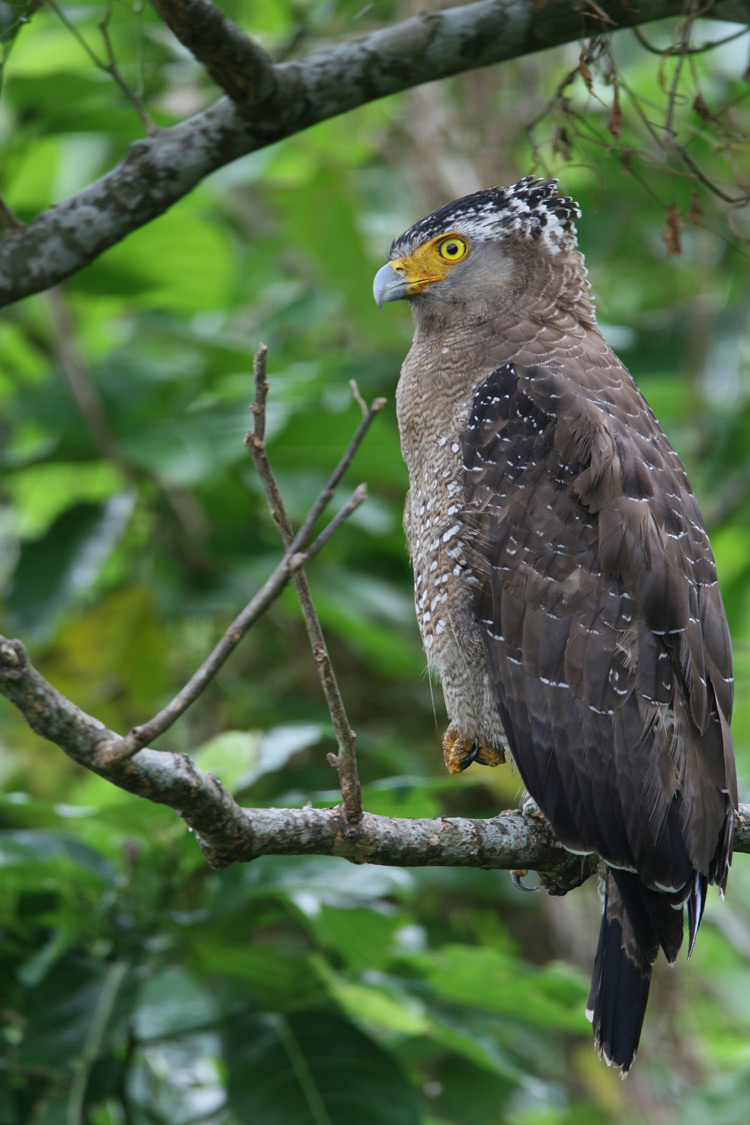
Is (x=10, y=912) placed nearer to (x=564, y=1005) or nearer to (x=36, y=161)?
(x=564, y=1005)

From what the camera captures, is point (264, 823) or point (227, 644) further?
point (264, 823)

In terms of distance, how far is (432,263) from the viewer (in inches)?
142

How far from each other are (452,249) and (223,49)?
1.13m

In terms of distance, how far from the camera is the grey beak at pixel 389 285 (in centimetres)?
357

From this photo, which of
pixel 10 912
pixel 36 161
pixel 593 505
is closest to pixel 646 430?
pixel 593 505

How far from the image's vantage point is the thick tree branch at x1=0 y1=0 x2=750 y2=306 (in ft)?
9.30

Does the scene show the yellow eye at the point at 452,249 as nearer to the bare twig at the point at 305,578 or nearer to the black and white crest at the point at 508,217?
the black and white crest at the point at 508,217

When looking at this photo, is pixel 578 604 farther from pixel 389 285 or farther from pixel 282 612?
pixel 282 612

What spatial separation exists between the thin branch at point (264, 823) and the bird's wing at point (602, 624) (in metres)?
0.15

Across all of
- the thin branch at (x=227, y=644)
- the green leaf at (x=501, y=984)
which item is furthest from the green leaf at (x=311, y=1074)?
the thin branch at (x=227, y=644)

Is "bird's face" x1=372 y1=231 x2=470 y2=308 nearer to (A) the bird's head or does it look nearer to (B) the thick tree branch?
(A) the bird's head

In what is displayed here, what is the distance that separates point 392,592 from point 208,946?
2.07m

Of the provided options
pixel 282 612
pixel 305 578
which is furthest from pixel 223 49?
pixel 282 612

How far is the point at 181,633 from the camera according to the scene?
531 centimetres
